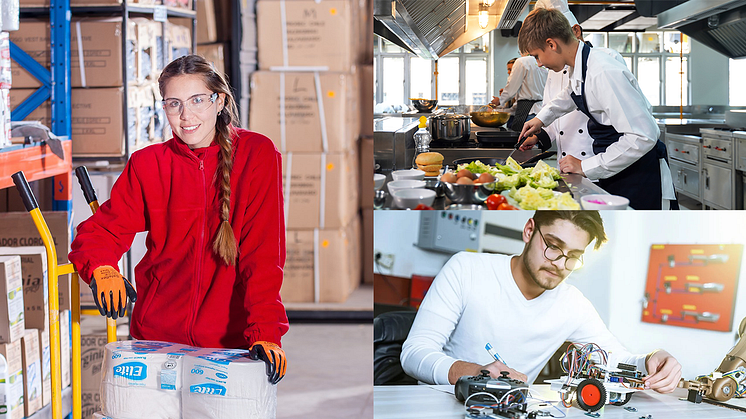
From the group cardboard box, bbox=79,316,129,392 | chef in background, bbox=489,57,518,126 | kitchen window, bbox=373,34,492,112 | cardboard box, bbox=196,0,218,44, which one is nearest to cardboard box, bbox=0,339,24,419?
cardboard box, bbox=79,316,129,392

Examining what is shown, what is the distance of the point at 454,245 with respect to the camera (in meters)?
1.60

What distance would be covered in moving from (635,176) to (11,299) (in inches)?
78.5

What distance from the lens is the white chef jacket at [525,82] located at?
1.65 metres

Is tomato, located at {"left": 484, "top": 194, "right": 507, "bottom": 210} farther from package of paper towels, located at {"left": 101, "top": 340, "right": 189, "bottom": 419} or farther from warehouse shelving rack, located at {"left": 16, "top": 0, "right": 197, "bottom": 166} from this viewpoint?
warehouse shelving rack, located at {"left": 16, "top": 0, "right": 197, "bottom": 166}

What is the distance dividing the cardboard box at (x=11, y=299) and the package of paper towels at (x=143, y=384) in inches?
32.7

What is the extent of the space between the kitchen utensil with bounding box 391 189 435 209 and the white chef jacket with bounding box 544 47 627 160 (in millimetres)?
350

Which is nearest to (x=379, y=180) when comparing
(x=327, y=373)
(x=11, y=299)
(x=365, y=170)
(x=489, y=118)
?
(x=489, y=118)

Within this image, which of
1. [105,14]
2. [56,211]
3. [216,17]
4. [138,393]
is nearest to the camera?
[138,393]

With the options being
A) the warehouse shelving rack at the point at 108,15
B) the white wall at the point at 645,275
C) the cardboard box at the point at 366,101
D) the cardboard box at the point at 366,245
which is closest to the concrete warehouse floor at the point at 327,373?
the cardboard box at the point at 366,245

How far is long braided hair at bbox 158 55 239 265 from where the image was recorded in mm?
1691

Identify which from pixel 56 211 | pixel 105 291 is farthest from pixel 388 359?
pixel 56 211

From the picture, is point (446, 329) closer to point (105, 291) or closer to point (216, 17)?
point (105, 291)

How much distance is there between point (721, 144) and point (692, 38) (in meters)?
0.27

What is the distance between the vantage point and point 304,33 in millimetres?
4277
